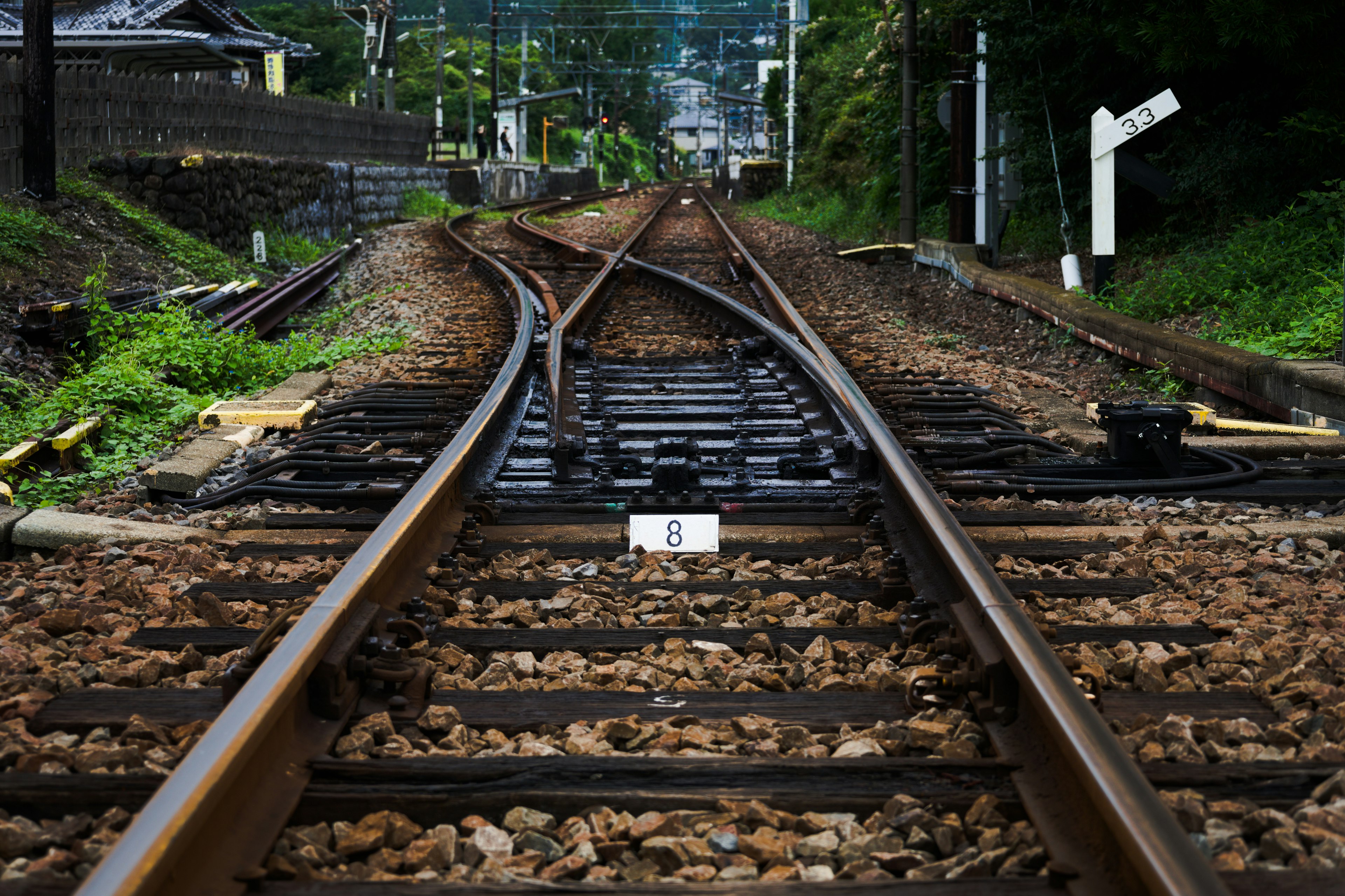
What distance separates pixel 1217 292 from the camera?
862 cm

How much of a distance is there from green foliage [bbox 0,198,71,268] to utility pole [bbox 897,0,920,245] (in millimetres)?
9119

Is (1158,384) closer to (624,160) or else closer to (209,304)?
(209,304)

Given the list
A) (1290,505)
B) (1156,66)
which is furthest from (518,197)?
(1290,505)

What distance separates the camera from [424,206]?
95.0 ft

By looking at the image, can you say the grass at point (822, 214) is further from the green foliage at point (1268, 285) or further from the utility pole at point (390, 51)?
the utility pole at point (390, 51)

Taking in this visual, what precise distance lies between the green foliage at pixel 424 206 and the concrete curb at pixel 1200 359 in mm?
20337

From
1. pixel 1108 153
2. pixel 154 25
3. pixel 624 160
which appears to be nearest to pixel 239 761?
pixel 1108 153

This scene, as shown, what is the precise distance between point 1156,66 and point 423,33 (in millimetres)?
68748

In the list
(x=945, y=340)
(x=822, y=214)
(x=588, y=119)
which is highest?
(x=588, y=119)

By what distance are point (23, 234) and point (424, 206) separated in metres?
18.7

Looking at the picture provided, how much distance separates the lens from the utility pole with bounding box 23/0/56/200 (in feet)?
39.7

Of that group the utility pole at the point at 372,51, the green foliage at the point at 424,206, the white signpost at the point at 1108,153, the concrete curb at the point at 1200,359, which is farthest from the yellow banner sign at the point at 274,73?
the white signpost at the point at 1108,153

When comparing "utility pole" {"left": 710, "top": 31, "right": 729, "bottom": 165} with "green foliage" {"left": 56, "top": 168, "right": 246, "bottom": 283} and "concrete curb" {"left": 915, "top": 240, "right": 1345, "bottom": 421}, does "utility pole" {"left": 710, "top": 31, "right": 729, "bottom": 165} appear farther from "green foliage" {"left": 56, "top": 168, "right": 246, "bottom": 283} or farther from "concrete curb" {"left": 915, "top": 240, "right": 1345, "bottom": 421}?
"concrete curb" {"left": 915, "top": 240, "right": 1345, "bottom": 421}

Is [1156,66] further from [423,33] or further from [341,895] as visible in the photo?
[423,33]
